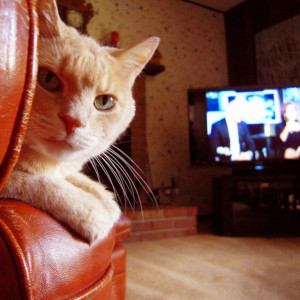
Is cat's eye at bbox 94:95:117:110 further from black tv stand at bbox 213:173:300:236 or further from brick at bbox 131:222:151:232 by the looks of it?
black tv stand at bbox 213:173:300:236

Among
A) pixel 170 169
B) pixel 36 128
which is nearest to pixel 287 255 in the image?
pixel 170 169

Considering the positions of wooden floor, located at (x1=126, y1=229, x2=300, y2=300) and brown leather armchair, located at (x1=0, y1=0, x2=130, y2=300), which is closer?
brown leather armchair, located at (x1=0, y1=0, x2=130, y2=300)

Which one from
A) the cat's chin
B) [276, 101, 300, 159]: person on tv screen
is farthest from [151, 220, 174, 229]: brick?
→ the cat's chin

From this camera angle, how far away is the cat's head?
1.85 ft

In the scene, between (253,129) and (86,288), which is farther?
(253,129)

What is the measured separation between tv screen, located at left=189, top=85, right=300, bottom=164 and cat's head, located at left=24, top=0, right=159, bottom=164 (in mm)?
1769

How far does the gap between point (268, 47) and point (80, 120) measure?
9.88 ft

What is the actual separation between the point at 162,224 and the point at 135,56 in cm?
166

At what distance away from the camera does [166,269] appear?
4.90 feet

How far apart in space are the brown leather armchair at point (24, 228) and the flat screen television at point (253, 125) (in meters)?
2.11

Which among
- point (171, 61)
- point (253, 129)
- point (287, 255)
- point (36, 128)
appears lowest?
point (287, 255)

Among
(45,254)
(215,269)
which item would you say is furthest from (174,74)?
(45,254)

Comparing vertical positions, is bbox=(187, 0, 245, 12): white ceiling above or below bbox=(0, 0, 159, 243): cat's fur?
above

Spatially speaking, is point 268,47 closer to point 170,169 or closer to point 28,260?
point 170,169
